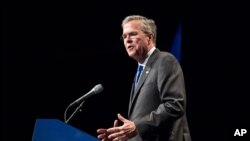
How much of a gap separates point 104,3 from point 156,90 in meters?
2.62

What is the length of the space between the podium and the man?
0.15 meters

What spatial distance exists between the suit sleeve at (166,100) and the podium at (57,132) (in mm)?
255

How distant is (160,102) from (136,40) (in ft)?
1.20

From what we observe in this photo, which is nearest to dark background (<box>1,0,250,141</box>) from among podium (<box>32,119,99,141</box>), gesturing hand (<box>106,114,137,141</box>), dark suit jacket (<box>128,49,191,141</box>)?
dark suit jacket (<box>128,49,191,141</box>)

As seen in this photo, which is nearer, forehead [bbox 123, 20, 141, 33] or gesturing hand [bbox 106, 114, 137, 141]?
gesturing hand [bbox 106, 114, 137, 141]

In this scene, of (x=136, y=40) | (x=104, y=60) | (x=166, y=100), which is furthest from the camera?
(x=104, y=60)

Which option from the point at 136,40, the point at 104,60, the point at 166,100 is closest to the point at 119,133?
the point at 166,100

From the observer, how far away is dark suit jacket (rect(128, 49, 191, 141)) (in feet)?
5.73

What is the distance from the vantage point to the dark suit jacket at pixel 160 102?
5.73ft

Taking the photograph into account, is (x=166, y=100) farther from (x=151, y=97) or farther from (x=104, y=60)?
(x=104, y=60)

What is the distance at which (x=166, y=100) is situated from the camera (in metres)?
1.79

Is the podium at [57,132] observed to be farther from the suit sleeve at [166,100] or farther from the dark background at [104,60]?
the dark background at [104,60]

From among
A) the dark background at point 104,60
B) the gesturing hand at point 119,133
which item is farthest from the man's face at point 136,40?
the dark background at point 104,60

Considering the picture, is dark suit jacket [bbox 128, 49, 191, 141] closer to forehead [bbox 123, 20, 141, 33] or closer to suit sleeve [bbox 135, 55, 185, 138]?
suit sleeve [bbox 135, 55, 185, 138]
